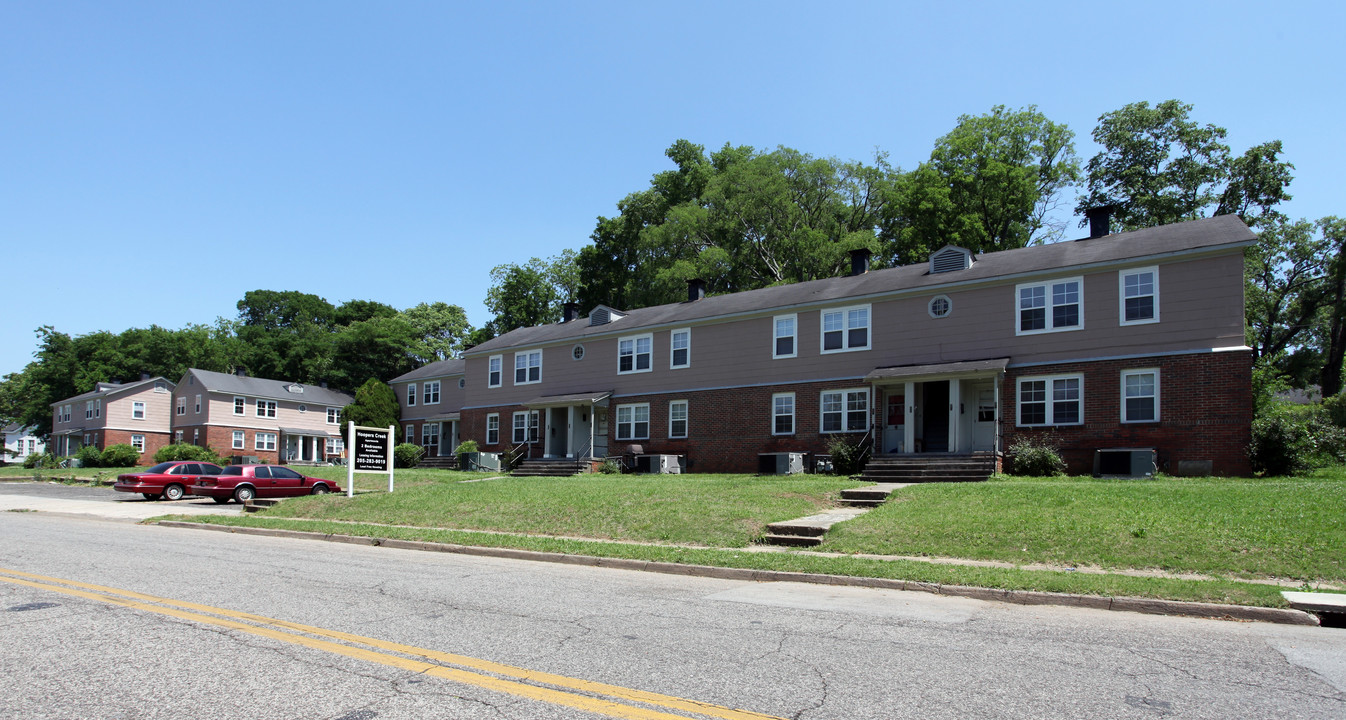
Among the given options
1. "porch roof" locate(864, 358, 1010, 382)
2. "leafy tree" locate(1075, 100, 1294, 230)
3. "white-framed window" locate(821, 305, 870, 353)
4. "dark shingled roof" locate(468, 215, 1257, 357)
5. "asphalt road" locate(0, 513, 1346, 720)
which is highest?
"leafy tree" locate(1075, 100, 1294, 230)

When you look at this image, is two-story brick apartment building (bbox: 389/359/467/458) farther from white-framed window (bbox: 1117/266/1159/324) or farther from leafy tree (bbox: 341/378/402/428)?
white-framed window (bbox: 1117/266/1159/324)

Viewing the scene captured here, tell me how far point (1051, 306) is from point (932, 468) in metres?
6.03

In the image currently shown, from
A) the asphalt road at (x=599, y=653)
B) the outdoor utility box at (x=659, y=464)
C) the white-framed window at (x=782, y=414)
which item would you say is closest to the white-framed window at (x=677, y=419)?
the outdoor utility box at (x=659, y=464)

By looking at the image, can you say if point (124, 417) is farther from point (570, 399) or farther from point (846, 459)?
point (846, 459)

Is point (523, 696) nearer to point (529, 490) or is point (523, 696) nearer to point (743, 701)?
point (743, 701)

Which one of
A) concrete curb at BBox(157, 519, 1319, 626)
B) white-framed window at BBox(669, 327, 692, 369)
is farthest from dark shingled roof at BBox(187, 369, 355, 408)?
concrete curb at BBox(157, 519, 1319, 626)

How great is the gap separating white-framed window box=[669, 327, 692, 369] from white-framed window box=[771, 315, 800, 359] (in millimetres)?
3773

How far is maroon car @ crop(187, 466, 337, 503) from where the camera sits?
82.1 ft

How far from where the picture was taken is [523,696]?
4992 millimetres

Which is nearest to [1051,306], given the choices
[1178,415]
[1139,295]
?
[1139,295]

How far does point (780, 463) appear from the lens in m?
26.1

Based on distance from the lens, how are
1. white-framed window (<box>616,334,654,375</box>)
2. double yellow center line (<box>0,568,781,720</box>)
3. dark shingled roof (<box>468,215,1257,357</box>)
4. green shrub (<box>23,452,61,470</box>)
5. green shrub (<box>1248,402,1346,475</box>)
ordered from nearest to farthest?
double yellow center line (<box>0,568,781,720</box>), green shrub (<box>1248,402,1346,475</box>), dark shingled roof (<box>468,215,1257,357</box>), white-framed window (<box>616,334,654,375</box>), green shrub (<box>23,452,61,470</box>)

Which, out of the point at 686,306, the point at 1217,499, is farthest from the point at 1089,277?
the point at 686,306

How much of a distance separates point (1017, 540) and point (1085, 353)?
12092 mm
